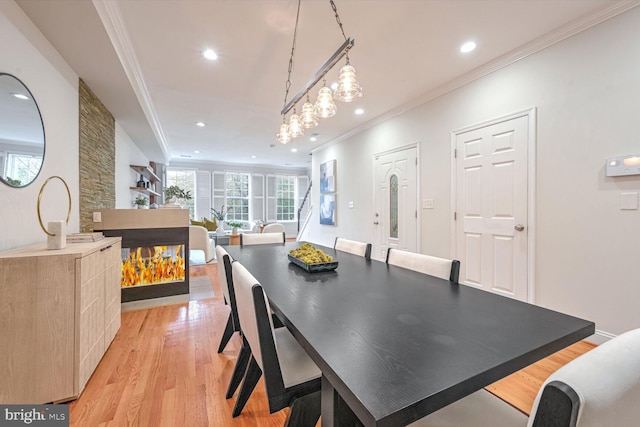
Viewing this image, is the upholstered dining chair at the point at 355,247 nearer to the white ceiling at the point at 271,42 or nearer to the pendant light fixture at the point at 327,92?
the pendant light fixture at the point at 327,92

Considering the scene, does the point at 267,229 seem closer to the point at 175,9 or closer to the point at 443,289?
the point at 175,9

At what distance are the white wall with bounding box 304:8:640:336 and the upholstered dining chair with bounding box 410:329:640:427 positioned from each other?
213 cm

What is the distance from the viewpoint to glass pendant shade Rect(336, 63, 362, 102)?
162 cm

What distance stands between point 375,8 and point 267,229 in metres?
4.20

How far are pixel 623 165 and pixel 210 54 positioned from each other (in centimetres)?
348

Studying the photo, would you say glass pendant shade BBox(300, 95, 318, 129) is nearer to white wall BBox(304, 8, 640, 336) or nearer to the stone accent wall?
white wall BBox(304, 8, 640, 336)

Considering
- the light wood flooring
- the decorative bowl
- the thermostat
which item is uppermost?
the thermostat

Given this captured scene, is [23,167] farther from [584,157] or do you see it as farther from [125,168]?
[584,157]

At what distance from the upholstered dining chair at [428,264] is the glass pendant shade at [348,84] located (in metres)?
1.07

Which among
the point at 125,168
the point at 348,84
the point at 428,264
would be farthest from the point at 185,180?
the point at 428,264

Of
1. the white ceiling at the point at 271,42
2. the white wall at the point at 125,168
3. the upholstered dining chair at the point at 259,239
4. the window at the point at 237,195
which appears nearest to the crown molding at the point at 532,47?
the white ceiling at the point at 271,42

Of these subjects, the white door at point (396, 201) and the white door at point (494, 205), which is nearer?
the white door at point (494, 205)

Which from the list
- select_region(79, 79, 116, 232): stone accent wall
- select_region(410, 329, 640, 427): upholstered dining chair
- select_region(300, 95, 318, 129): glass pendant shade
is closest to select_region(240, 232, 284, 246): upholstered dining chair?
select_region(300, 95, 318, 129): glass pendant shade

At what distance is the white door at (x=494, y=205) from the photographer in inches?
98.6
